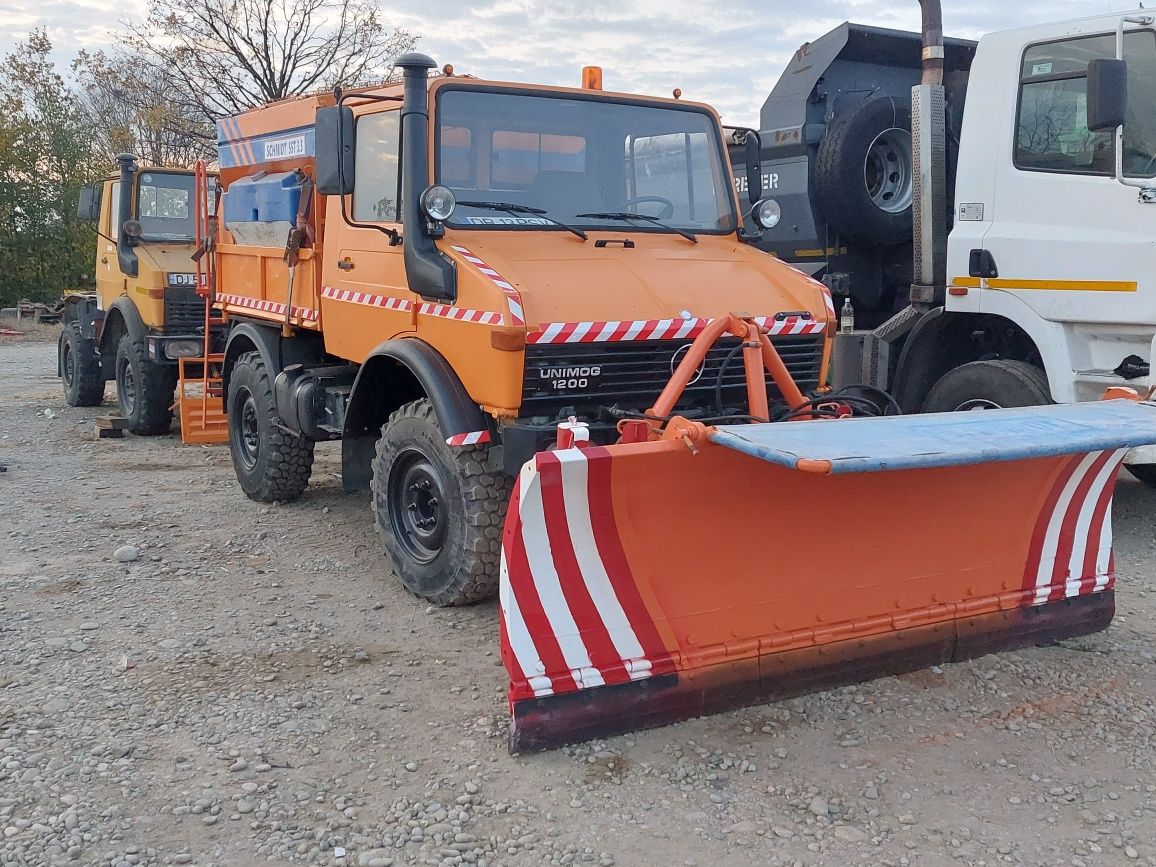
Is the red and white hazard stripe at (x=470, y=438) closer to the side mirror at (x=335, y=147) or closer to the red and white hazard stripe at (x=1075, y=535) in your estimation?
the side mirror at (x=335, y=147)

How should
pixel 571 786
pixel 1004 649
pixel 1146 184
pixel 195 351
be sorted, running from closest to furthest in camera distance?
pixel 571 786, pixel 1004 649, pixel 1146 184, pixel 195 351

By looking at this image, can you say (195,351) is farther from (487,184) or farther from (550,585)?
(550,585)

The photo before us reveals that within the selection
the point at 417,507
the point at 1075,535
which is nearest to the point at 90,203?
the point at 417,507

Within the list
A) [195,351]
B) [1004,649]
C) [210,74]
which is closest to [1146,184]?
[1004,649]

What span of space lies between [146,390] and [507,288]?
616 centimetres

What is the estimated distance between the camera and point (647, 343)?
4.39 metres

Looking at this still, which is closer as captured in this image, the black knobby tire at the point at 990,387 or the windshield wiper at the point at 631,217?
the windshield wiper at the point at 631,217

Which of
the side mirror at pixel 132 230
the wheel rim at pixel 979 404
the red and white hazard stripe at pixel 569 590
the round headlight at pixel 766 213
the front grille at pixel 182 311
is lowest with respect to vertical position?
the red and white hazard stripe at pixel 569 590

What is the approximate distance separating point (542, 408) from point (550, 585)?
1.08 m

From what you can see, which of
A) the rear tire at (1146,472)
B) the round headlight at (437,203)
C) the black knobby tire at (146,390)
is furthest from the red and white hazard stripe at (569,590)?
the black knobby tire at (146,390)

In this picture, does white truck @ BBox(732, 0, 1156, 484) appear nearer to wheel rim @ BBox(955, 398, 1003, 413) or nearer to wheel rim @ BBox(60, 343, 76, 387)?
wheel rim @ BBox(955, 398, 1003, 413)

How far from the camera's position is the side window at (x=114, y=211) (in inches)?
382

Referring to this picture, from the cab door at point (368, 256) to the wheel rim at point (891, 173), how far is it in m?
3.62

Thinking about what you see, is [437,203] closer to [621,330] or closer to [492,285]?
[492,285]
